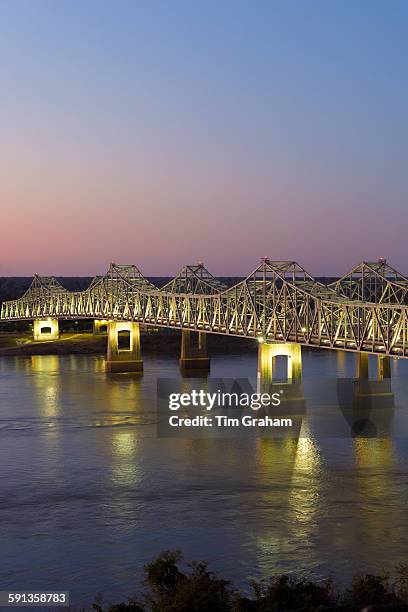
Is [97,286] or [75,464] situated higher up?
[97,286]

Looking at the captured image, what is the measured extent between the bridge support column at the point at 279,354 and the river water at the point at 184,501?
4158 mm

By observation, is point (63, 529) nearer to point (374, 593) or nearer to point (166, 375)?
point (374, 593)

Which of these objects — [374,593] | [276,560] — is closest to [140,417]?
[276,560]

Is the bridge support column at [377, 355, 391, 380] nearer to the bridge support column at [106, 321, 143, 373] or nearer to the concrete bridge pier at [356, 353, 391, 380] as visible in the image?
the concrete bridge pier at [356, 353, 391, 380]

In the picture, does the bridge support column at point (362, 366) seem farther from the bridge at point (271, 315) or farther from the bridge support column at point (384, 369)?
the bridge support column at point (384, 369)

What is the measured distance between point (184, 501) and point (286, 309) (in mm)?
40763

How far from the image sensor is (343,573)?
35.5 m

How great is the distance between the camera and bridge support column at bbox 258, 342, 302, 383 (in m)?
77.3

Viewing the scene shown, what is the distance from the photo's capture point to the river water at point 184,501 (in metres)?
37.2

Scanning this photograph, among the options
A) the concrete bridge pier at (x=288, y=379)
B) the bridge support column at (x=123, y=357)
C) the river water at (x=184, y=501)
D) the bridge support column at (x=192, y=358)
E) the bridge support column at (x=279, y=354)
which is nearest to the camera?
the river water at (x=184, y=501)

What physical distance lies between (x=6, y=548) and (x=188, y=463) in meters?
18.0

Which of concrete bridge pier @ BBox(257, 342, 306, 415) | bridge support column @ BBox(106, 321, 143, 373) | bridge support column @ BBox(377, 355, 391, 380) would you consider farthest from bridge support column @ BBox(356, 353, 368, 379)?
bridge support column @ BBox(106, 321, 143, 373)

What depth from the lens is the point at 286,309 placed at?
84.8m

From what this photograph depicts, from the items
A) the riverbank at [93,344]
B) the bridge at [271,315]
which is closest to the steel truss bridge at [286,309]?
the bridge at [271,315]
